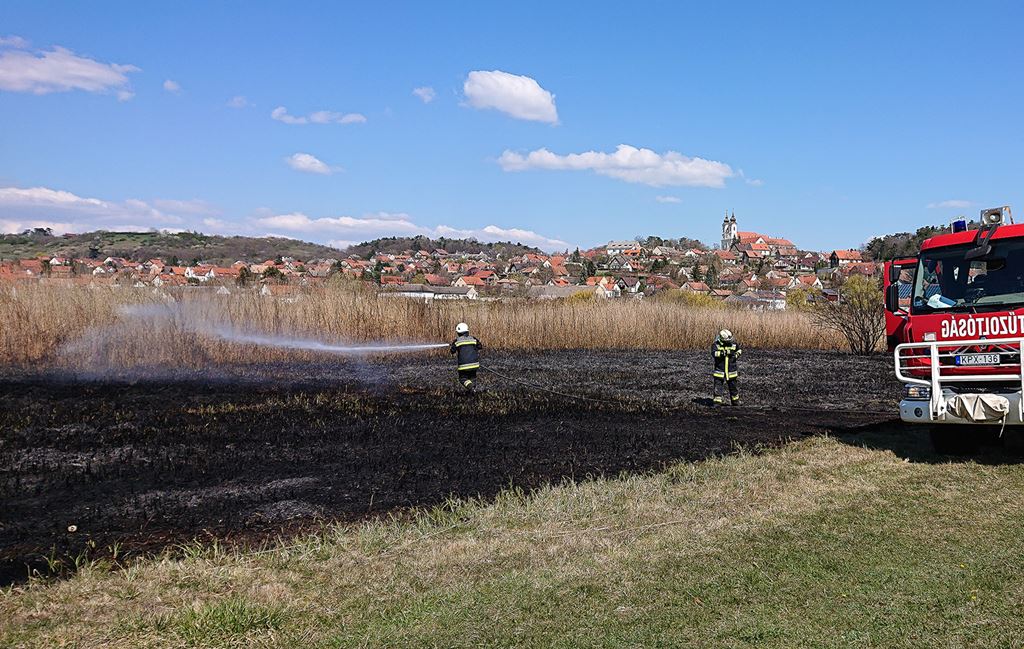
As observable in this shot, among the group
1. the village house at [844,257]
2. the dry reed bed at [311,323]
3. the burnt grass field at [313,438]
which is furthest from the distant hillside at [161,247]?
the burnt grass field at [313,438]

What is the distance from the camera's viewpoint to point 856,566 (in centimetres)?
530

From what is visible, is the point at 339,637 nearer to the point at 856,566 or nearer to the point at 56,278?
the point at 856,566

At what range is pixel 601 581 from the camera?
5117 mm

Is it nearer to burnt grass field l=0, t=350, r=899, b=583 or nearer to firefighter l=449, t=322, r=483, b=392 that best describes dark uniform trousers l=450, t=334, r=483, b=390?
firefighter l=449, t=322, r=483, b=392

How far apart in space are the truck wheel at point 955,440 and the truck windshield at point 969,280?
1354 mm

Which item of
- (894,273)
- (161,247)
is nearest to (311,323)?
(894,273)

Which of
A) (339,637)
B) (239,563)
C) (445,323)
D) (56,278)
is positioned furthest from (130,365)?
(339,637)

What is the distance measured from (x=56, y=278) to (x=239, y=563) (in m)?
19.1

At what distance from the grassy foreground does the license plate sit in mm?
1345

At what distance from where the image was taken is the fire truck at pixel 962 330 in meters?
7.90

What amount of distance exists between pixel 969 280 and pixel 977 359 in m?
1.07

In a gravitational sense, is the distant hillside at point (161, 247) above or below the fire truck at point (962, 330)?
above

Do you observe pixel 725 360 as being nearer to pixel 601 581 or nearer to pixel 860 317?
pixel 601 581

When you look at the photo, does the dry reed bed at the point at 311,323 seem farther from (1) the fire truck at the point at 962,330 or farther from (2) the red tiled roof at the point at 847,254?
(2) the red tiled roof at the point at 847,254
